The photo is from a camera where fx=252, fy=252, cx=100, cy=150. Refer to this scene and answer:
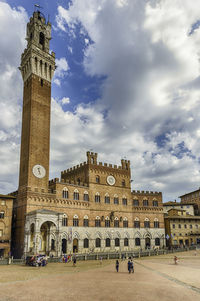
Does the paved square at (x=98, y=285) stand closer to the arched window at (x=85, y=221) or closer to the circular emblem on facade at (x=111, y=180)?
the arched window at (x=85, y=221)

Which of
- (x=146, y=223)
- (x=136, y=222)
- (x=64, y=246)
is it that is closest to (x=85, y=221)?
(x=64, y=246)

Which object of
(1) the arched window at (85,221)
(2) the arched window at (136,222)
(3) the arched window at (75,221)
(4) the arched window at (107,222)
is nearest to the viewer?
(3) the arched window at (75,221)

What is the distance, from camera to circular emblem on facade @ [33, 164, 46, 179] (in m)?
46.1

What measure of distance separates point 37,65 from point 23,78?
16.2 feet

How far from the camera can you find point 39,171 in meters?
46.7

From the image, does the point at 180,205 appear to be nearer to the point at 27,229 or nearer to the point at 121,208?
the point at 121,208

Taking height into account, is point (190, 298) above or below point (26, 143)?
below

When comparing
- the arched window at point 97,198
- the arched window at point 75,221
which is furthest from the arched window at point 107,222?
the arched window at point 75,221

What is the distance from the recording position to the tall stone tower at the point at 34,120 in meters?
44.4

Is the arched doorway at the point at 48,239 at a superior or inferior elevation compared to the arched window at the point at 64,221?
inferior

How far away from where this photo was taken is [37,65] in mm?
53031

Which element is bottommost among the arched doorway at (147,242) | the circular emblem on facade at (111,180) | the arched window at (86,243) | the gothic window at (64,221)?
the arched doorway at (147,242)

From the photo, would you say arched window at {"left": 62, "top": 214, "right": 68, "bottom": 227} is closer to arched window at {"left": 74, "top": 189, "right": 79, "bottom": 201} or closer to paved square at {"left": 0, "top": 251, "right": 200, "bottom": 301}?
arched window at {"left": 74, "top": 189, "right": 79, "bottom": 201}

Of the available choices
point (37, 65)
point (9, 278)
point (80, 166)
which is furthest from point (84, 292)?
point (37, 65)
